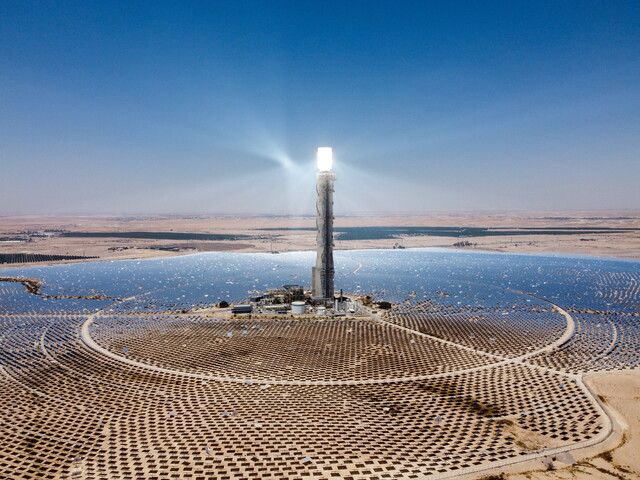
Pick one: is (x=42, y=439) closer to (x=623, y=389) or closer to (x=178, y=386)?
(x=178, y=386)

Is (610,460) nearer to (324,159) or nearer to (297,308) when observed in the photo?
(297,308)

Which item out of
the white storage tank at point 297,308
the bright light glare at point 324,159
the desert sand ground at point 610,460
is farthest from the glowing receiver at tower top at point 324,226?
the desert sand ground at point 610,460

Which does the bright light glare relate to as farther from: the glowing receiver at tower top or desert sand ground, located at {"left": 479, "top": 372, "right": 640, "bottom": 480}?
desert sand ground, located at {"left": 479, "top": 372, "right": 640, "bottom": 480}

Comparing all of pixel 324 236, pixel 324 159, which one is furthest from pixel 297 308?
pixel 324 159

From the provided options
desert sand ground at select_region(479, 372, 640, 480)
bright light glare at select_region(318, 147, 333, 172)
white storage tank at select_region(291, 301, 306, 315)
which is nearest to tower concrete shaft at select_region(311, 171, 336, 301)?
bright light glare at select_region(318, 147, 333, 172)

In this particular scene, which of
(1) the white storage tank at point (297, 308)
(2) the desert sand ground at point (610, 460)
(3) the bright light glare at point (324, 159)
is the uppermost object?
(3) the bright light glare at point (324, 159)

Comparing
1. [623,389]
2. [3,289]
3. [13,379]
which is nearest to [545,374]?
[623,389]

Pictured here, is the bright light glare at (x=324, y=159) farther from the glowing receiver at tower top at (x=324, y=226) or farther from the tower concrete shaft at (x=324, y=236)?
the tower concrete shaft at (x=324, y=236)
